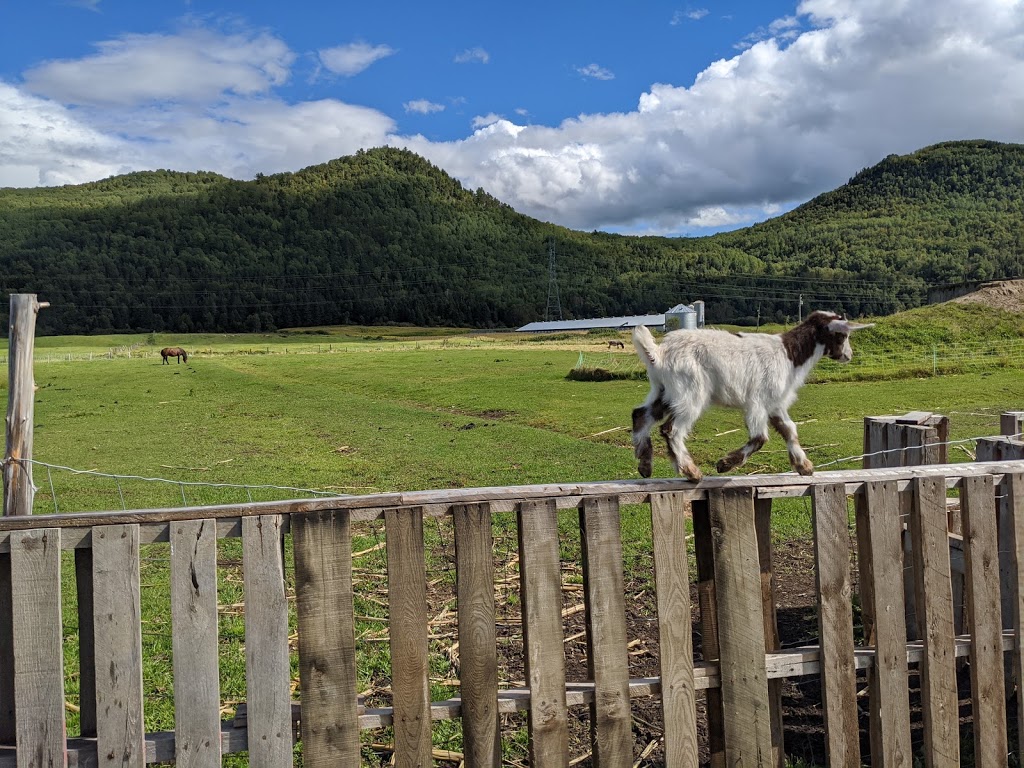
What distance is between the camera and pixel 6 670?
4.27 m

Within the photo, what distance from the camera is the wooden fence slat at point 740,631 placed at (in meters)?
4.71

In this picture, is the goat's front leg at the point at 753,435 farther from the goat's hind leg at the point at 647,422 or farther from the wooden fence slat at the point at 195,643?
the wooden fence slat at the point at 195,643

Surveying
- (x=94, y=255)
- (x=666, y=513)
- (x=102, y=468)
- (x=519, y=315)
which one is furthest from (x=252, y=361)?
(x=94, y=255)

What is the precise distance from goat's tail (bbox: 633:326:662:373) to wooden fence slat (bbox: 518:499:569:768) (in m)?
1.01

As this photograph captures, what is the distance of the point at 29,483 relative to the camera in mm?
4711

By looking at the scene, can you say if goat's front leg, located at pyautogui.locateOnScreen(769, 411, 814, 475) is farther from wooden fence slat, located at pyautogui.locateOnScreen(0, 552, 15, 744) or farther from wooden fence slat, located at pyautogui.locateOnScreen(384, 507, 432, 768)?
wooden fence slat, located at pyautogui.locateOnScreen(0, 552, 15, 744)

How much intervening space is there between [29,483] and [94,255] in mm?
210608

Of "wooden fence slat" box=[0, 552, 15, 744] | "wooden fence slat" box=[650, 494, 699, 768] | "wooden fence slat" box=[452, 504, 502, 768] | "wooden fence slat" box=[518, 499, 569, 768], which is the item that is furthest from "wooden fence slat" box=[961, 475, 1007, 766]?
"wooden fence slat" box=[0, 552, 15, 744]

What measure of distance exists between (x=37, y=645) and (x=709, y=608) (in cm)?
Result: 393

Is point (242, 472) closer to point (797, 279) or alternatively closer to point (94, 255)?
point (797, 279)

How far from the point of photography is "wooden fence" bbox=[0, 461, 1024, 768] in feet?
13.2

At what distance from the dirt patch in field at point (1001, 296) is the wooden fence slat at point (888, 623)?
4882 cm

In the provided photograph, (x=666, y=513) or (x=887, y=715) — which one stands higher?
(x=666, y=513)

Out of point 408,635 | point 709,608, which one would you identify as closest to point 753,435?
point 709,608
